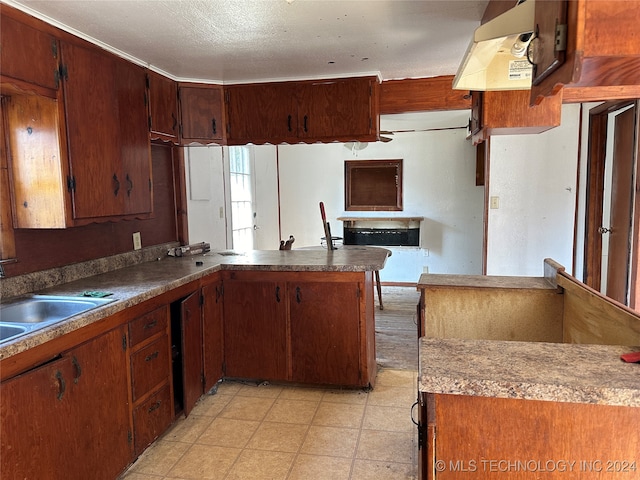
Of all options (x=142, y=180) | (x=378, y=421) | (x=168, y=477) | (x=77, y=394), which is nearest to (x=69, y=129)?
(x=142, y=180)

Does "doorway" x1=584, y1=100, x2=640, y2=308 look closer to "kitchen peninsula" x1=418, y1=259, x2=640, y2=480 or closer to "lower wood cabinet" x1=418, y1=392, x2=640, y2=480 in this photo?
"kitchen peninsula" x1=418, y1=259, x2=640, y2=480

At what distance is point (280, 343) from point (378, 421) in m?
0.78

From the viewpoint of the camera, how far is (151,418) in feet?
7.22

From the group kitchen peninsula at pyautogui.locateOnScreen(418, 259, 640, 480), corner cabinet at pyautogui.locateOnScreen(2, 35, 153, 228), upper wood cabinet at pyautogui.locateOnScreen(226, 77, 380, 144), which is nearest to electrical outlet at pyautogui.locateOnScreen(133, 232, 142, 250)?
corner cabinet at pyautogui.locateOnScreen(2, 35, 153, 228)

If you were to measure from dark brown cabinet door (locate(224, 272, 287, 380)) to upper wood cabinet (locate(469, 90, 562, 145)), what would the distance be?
5.08 feet

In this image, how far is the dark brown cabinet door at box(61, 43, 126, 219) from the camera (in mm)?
2076

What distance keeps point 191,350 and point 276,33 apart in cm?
178

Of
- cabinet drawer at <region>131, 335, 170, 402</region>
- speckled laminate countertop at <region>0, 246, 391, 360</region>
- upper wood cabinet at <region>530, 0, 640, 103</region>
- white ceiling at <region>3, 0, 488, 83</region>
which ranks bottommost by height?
cabinet drawer at <region>131, 335, 170, 402</region>

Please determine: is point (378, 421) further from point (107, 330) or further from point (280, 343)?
point (107, 330)

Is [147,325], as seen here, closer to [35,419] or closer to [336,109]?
[35,419]

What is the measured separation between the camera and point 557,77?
40.2 inches

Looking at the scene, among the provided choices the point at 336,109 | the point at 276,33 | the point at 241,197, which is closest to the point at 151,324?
the point at 276,33

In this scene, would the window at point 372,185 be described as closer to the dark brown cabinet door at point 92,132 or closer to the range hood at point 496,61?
the dark brown cabinet door at point 92,132

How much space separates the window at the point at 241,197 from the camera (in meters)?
5.29
